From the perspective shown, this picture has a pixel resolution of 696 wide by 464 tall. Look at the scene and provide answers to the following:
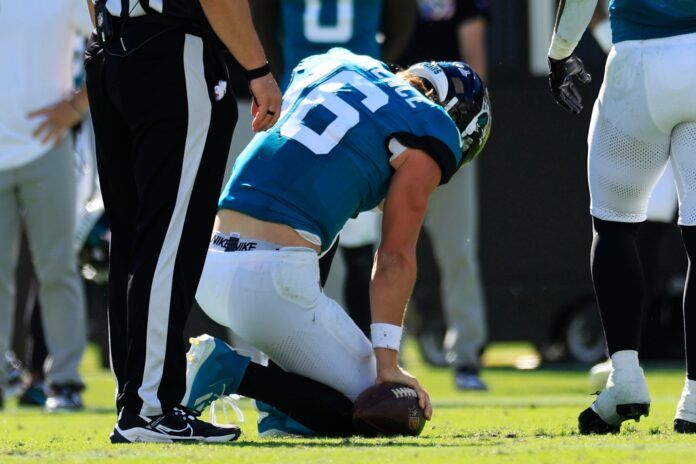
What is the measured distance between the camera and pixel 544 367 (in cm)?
1131

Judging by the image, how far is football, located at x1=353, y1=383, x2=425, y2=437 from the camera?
4988mm

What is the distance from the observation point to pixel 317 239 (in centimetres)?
517

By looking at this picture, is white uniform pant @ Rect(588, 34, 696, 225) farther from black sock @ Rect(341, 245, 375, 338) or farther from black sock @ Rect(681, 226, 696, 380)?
black sock @ Rect(341, 245, 375, 338)

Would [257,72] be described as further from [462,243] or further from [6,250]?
[462,243]

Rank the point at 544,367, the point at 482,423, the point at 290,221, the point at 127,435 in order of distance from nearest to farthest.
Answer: the point at 127,435 < the point at 290,221 < the point at 482,423 < the point at 544,367

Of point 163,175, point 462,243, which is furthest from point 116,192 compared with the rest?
point 462,243

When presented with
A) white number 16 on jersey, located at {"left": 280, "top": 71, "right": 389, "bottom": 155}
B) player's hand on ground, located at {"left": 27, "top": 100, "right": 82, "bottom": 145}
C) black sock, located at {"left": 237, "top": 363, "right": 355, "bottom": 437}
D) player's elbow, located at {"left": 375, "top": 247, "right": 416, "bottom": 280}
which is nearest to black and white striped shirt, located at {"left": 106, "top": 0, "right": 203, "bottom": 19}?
white number 16 on jersey, located at {"left": 280, "top": 71, "right": 389, "bottom": 155}

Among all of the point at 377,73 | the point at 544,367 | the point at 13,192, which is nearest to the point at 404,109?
the point at 377,73

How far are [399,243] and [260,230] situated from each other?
466 mm

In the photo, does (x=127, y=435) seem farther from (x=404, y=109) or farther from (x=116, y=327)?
(x=404, y=109)

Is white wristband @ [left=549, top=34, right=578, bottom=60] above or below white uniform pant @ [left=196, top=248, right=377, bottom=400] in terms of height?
above

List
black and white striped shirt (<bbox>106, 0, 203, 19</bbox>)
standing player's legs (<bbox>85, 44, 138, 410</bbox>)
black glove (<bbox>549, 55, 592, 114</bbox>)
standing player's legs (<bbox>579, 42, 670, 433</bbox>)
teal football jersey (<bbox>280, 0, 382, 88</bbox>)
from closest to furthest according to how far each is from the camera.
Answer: black and white striped shirt (<bbox>106, 0, 203, 19</bbox>) < standing player's legs (<bbox>85, 44, 138, 410</bbox>) < standing player's legs (<bbox>579, 42, 670, 433</bbox>) < black glove (<bbox>549, 55, 592, 114</bbox>) < teal football jersey (<bbox>280, 0, 382, 88</bbox>)

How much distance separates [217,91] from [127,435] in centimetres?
104

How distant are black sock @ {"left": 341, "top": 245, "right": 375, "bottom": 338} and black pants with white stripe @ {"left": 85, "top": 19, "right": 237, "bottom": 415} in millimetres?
3964
